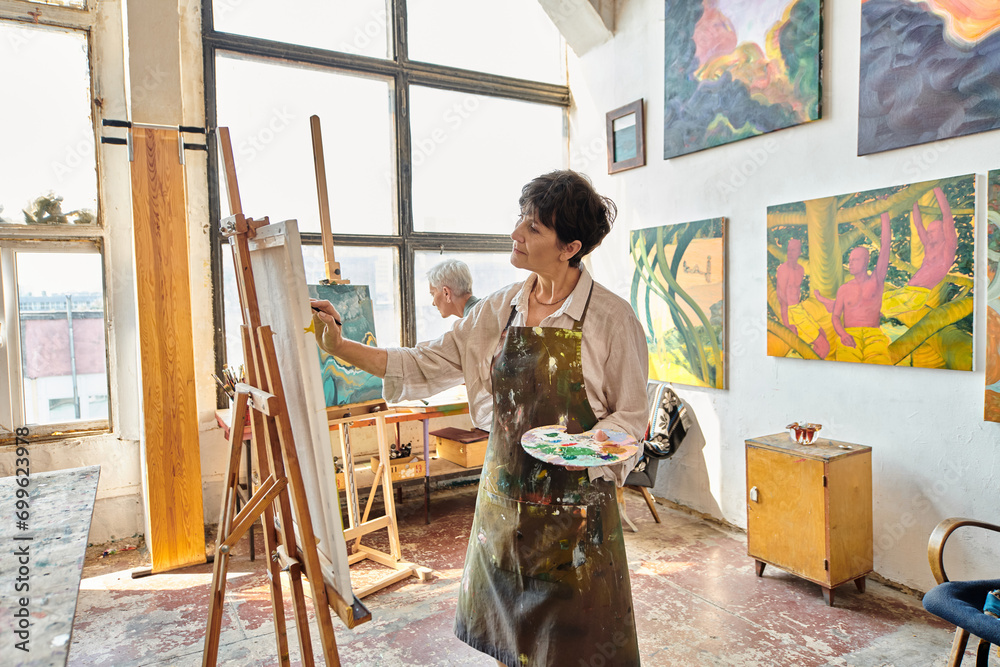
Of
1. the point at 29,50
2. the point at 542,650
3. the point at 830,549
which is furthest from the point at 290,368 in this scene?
the point at 29,50

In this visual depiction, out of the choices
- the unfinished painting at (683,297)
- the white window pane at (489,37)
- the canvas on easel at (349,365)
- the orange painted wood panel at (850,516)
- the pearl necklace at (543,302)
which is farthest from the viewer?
the white window pane at (489,37)

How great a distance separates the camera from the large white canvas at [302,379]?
4.64ft

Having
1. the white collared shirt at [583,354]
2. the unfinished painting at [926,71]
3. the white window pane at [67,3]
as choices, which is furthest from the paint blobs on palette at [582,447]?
the white window pane at [67,3]

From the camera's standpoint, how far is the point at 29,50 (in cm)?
346

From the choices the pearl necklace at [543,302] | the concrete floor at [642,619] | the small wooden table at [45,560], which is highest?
the pearl necklace at [543,302]

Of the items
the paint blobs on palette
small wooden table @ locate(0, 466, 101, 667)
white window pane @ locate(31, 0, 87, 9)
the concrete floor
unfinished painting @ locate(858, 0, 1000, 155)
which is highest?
white window pane @ locate(31, 0, 87, 9)

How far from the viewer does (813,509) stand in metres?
2.83

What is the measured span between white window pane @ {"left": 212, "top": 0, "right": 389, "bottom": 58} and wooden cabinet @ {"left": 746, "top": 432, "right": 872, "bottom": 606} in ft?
12.0

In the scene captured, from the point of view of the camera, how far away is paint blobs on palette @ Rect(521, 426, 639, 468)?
1.32 m

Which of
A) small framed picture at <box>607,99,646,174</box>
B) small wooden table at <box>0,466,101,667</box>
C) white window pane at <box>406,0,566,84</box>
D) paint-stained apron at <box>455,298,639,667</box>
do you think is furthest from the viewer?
white window pane at <box>406,0,566,84</box>

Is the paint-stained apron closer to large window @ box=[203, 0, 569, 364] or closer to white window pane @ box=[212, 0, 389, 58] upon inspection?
large window @ box=[203, 0, 569, 364]

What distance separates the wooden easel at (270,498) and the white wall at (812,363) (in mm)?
2658

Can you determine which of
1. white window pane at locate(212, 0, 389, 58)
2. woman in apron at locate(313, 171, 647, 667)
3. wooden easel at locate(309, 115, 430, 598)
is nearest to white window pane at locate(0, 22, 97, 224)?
white window pane at locate(212, 0, 389, 58)

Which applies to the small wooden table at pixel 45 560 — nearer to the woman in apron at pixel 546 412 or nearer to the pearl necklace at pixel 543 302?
the woman in apron at pixel 546 412
